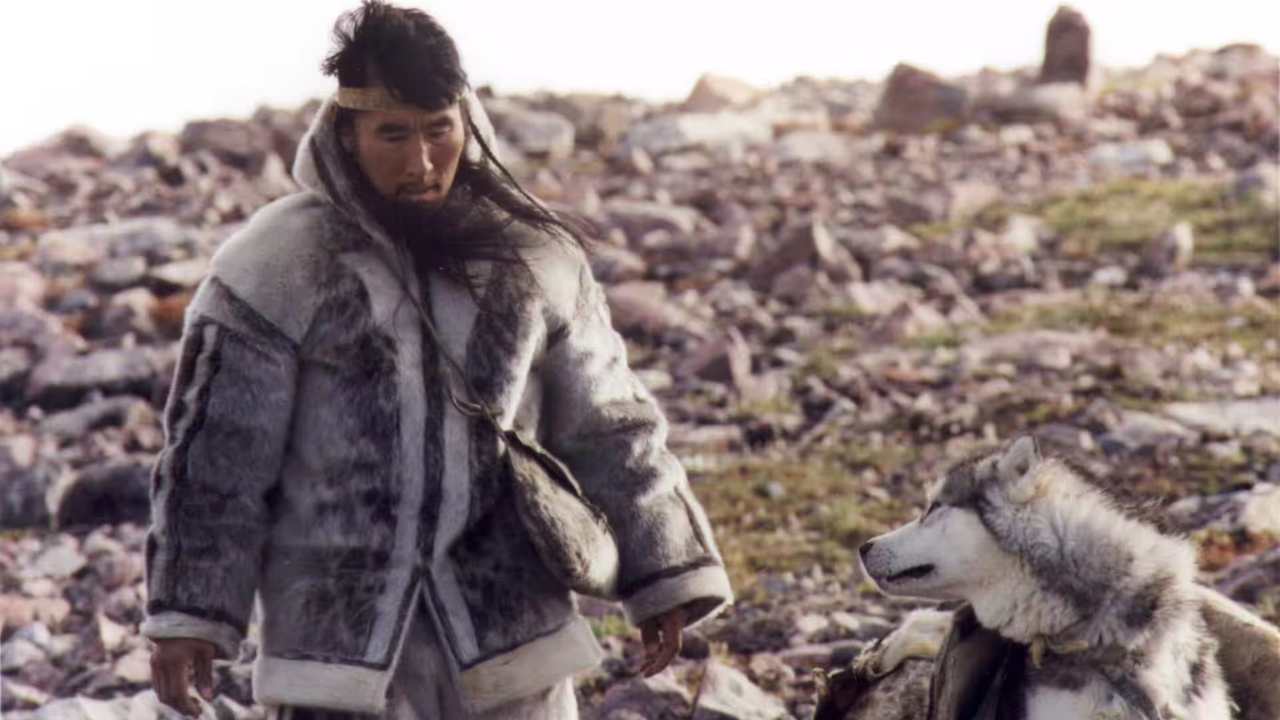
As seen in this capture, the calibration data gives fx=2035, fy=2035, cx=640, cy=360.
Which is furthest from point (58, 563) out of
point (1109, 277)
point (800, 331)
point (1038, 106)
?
point (1038, 106)

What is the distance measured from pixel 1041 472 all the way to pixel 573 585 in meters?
1.11

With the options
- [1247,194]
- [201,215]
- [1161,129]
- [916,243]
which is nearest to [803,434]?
[916,243]

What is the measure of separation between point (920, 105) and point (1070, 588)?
2389 centimetres

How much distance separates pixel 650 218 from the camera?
62.3 ft

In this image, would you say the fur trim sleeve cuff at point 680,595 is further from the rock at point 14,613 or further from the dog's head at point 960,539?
the rock at point 14,613

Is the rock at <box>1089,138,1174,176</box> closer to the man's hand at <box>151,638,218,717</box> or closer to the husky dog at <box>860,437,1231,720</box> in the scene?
the husky dog at <box>860,437,1231,720</box>

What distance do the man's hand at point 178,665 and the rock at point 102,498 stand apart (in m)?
6.41

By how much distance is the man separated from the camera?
443 centimetres

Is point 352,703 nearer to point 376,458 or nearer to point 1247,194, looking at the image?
point 376,458

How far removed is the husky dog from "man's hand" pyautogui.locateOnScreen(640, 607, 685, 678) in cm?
52

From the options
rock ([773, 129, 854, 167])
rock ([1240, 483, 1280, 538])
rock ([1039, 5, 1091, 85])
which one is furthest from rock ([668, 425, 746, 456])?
rock ([1039, 5, 1091, 85])

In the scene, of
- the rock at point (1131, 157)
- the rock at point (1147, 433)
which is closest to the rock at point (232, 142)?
the rock at point (1131, 157)

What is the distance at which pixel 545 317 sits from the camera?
15.6ft

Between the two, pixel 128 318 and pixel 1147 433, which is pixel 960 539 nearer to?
pixel 1147 433
